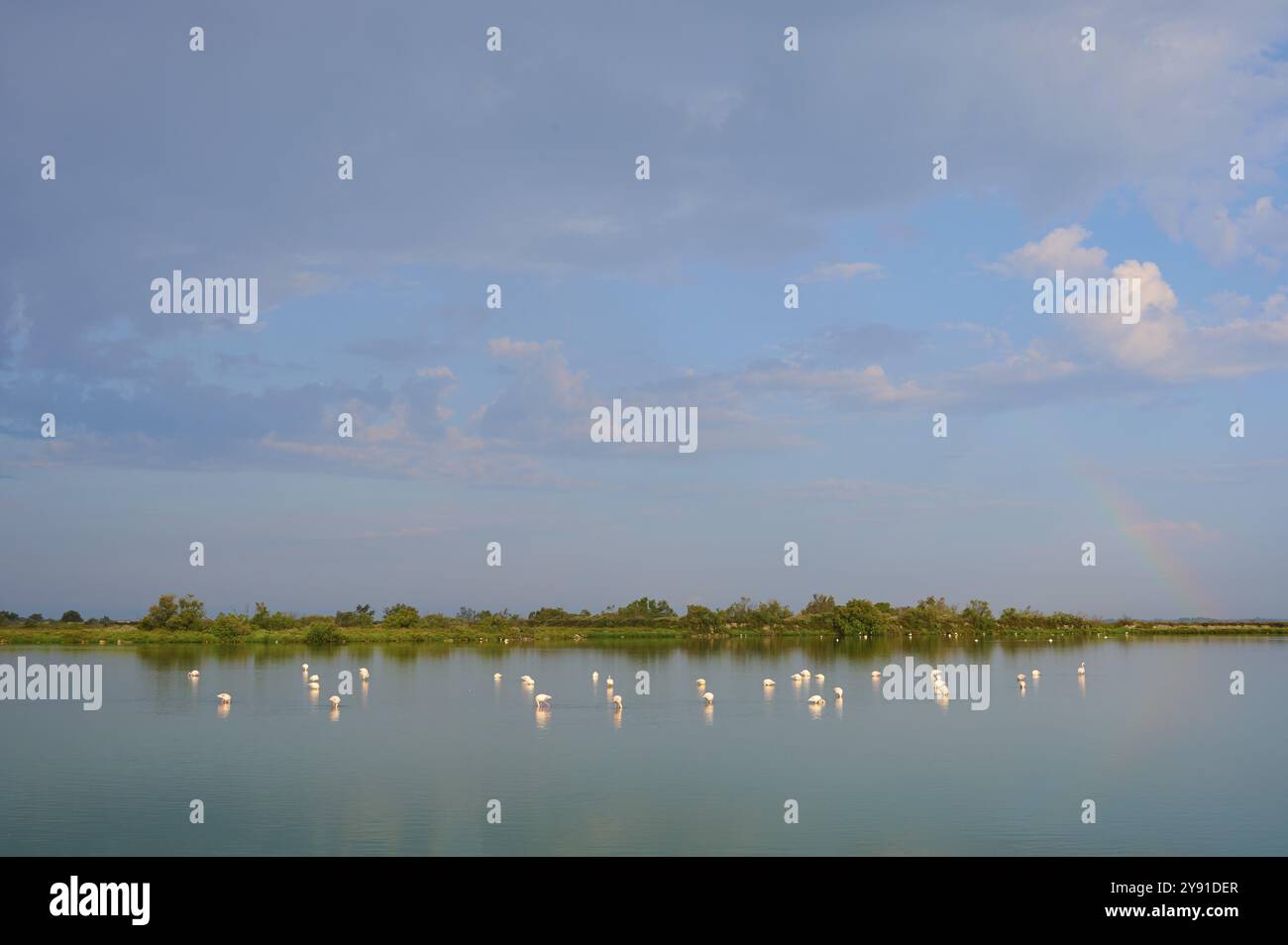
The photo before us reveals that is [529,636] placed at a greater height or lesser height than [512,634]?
lesser

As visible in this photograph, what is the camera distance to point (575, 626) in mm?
91500

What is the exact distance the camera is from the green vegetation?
69812 millimetres

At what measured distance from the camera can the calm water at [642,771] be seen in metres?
16.4

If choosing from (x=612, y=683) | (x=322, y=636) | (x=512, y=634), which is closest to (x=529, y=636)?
(x=512, y=634)

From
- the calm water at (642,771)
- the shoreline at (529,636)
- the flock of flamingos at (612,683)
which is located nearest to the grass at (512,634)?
the shoreline at (529,636)

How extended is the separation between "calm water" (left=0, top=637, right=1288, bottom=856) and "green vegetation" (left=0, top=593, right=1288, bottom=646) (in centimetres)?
3130

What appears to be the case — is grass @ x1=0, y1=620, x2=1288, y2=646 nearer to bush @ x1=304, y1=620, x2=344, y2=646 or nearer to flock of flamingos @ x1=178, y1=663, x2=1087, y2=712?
bush @ x1=304, y1=620, x2=344, y2=646

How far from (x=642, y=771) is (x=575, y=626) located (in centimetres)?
7050

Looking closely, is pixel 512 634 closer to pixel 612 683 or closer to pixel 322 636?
pixel 322 636
